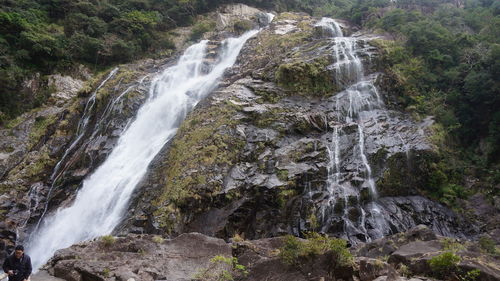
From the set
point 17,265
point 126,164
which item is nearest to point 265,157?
point 126,164

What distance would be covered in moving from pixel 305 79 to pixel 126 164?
9.02 meters

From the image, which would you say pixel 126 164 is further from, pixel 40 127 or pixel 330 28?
pixel 330 28

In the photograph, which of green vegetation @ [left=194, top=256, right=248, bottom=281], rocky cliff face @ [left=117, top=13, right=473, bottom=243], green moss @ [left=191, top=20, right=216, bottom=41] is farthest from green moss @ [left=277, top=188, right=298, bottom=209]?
green moss @ [left=191, top=20, right=216, bottom=41]

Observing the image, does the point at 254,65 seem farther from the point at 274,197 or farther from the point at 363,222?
the point at 363,222

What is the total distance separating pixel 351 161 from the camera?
13.1 metres

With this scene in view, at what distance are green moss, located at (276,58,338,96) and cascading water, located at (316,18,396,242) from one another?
0.55 m

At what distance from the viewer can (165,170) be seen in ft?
41.9

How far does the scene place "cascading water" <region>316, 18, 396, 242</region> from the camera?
11.4m

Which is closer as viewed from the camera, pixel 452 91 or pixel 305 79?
pixel 305 79

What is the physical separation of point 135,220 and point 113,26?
21.3m

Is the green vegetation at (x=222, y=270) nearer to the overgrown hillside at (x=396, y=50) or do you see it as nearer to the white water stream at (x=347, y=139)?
the white water stream at (x=347, y=139)

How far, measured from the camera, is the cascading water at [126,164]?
492 inches

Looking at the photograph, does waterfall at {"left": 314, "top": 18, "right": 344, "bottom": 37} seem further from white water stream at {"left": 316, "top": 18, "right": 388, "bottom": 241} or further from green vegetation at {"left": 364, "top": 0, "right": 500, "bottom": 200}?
white water stream at {"left": 316, "top": 18, "right": 388, "bottom": 241}

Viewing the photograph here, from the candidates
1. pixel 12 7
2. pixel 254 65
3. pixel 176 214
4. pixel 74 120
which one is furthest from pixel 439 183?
pixel 12 7
